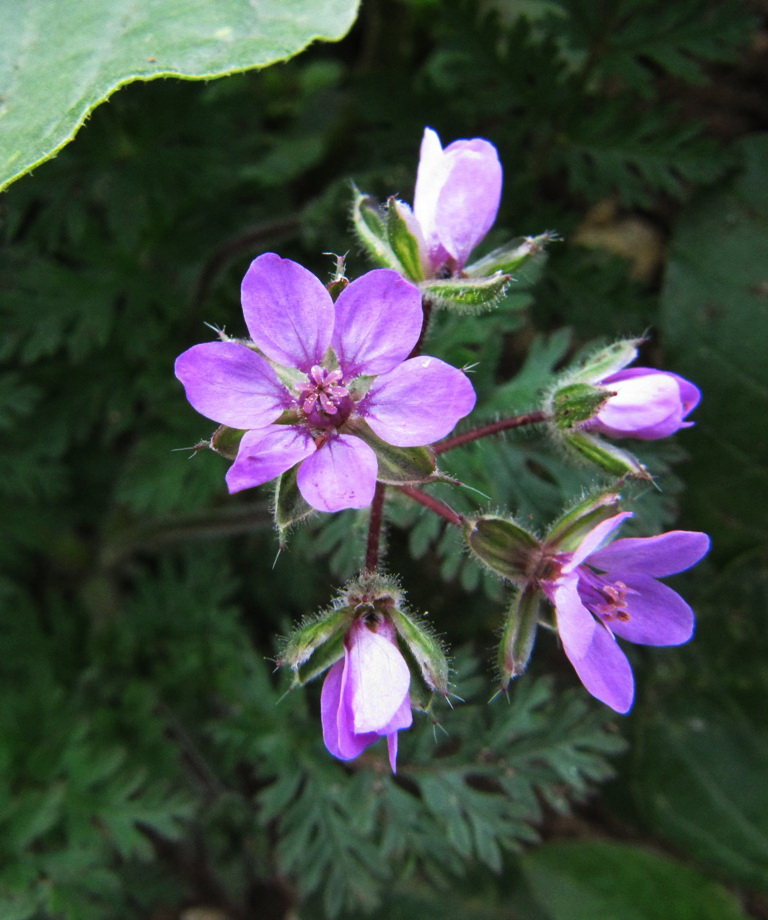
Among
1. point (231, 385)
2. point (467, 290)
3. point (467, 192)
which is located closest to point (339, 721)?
point (231, 385)

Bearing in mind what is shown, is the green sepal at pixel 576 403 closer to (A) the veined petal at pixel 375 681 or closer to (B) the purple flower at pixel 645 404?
(B) the purple flower at pixel 645 404

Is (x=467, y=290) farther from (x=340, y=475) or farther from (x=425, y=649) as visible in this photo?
(x=425, y=649)

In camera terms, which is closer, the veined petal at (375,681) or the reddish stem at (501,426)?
the veined petal at (375,681)

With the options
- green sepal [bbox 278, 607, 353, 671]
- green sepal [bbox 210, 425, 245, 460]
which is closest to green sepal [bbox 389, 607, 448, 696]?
green sepal [bbox 278, 607, 353, 671]

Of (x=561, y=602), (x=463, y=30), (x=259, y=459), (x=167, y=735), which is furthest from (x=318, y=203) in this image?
(x=167, y=735)

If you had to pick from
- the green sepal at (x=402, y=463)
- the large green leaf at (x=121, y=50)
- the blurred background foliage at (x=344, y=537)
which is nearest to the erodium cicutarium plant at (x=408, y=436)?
the green sepal at (x=402, y=463)

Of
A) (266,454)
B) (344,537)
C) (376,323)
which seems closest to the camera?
(266,454)
